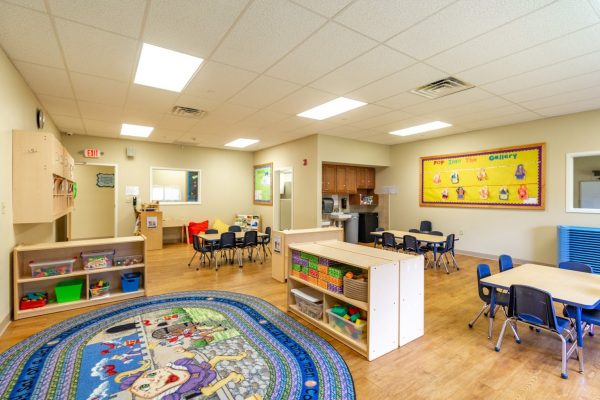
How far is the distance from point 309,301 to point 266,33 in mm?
2886

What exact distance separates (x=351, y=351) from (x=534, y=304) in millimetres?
1673

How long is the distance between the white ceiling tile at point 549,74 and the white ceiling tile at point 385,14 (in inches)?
85.1

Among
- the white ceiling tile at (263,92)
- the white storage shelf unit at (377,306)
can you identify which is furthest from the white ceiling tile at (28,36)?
the white storage shelf unit at (377,306)

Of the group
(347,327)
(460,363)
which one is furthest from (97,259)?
(460,363)

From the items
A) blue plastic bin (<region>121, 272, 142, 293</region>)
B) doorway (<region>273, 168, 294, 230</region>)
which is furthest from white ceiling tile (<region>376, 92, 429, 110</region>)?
blue plastic bin (<region>121, 272, 142, 293</region>)

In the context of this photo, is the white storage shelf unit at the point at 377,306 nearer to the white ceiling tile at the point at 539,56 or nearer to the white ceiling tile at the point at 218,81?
the white ceiling tile at the point at 218,81

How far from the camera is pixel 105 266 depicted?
4.09 m

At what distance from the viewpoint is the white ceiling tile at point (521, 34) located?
2.40 metres

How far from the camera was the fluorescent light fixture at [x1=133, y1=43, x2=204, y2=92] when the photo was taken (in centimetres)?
320

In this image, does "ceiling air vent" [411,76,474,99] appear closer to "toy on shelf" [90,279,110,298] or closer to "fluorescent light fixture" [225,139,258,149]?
"fluorescent light fixture" [225,139,258,149]

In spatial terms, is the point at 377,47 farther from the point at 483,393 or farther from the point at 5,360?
the point at 5,360

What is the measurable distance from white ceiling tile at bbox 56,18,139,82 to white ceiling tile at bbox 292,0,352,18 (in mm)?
1828

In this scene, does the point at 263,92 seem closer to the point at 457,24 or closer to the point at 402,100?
the point at 402,100

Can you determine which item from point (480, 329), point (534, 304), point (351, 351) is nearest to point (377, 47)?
point (534, 304)
